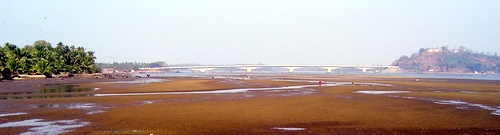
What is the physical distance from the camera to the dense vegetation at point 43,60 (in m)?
72.0

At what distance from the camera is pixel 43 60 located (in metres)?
81.7

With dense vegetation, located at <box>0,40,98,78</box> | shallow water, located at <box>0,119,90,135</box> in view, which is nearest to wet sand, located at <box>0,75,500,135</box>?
shallow water, located at <box>0,119,90,135</box>

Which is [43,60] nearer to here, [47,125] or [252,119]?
[47,125]

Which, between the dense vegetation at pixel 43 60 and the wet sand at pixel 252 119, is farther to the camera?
the dense vegetation at pixel 43 60

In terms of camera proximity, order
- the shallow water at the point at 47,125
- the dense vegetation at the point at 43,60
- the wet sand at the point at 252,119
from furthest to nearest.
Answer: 1. the dense vegetation at the point at 43,60
2. the wet sand at the point at 252,119
3. the shallow water at the point at 47,125

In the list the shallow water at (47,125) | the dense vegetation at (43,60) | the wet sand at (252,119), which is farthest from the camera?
the dense vegetation at (43,60)

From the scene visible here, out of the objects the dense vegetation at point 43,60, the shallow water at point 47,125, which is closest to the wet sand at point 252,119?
the shallow water at point 47,125

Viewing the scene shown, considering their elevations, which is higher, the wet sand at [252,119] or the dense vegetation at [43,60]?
the dense vegetation at [43,60]

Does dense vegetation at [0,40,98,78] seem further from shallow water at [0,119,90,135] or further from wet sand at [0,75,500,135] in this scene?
shallow water at [0,119,90,135]

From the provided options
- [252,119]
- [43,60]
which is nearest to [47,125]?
[252,119]

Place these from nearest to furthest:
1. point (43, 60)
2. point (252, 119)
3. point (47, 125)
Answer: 1. point (47, 125)
2. point (252, 119)
3. point (43, 60)

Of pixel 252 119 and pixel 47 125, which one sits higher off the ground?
pixel 47 125

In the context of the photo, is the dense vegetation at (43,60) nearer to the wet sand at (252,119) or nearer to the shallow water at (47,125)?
the wet sand at (252,119)

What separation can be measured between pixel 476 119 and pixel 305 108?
9.39 metres
